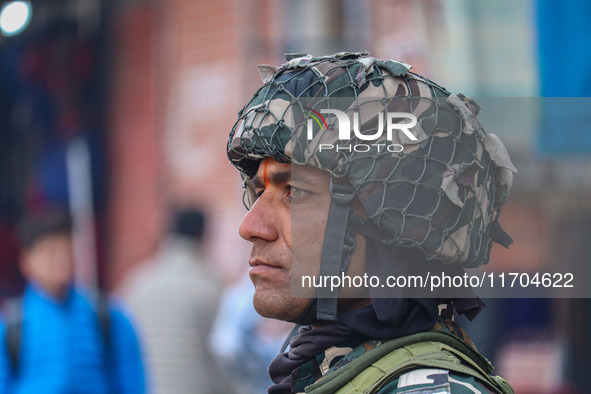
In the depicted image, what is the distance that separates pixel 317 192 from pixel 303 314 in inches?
12.8

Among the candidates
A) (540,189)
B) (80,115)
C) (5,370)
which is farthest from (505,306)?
(80,115)

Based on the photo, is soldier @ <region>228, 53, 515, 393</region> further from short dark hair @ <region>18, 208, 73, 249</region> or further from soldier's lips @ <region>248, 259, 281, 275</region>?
short dark hair @ <region>18, 208, 73, 249</region>

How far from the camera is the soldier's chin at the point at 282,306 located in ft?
6.46

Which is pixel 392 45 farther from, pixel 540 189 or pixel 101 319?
pixel 101 319

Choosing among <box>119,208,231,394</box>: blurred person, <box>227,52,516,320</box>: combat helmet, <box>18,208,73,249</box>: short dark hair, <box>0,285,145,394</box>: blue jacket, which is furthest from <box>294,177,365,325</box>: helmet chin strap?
<box>119,208,231,394</box>: blurred person

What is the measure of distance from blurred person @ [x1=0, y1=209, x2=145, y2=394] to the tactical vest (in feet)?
9.15

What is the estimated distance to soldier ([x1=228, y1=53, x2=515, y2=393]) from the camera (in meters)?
1.90

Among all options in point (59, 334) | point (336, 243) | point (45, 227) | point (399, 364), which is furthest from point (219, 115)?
point (399, 364)

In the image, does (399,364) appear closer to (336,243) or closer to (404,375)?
(404,375)

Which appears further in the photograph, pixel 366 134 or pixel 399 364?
pixel 366 134

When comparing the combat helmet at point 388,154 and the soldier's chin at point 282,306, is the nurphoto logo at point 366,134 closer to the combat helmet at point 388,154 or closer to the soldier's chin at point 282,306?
the combat helmet at point 388,154

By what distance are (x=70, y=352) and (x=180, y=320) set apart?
4.16ft

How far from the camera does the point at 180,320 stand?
5.50 metres

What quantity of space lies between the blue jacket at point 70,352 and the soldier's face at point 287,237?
104 inches
